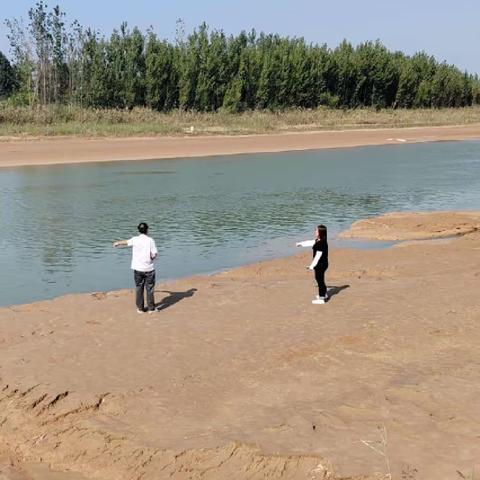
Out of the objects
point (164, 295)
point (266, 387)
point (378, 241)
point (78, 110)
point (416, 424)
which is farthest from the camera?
point (78, 110)

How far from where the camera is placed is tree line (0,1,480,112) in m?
63.4

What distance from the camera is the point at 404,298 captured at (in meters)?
11.6

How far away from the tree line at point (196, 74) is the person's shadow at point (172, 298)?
51.8 meters

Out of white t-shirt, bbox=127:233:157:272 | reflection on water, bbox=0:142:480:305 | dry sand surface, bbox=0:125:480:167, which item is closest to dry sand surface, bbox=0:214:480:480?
white t-shirt, bbox=127:233:157:272

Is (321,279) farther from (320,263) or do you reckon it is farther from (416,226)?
(416,226)

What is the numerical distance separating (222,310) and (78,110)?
4666 cm

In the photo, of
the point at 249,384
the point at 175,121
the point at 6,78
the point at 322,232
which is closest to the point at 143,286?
the point at 322,232

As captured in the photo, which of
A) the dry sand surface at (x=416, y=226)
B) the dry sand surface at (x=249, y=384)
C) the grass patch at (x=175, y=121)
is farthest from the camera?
the grass patch at (x=175, y=121)

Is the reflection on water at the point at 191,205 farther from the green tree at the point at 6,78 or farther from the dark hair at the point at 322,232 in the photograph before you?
the green tree at the point at 6,78

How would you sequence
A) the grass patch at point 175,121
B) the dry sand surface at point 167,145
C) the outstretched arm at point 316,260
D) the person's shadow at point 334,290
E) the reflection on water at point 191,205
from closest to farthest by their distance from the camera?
the outstretched arm at point 316,260
the person's shadow at point 334,290
the reflection on water at point 191,205
the dry sand surface at point 167,145
the grass patch at point 175,121

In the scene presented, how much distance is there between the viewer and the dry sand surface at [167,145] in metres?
39.8

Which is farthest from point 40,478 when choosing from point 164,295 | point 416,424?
point 164,295

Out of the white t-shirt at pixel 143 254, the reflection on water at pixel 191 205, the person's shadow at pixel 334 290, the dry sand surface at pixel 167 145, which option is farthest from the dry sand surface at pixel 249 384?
the dry sand surface at pixel 167 145

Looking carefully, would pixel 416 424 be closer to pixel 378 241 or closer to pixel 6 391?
pixel 6 391
